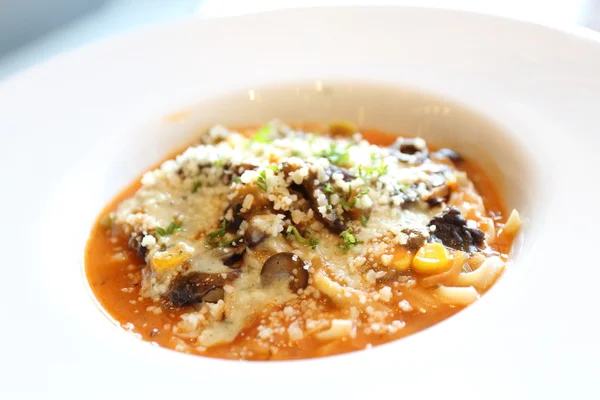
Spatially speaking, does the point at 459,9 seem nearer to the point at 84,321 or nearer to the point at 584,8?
the point at 584,8

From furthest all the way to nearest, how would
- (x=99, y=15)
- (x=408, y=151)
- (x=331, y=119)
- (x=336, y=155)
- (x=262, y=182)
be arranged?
1. (x=99, y=15)
2. (x=331, y=119)
3. (x=408, y=151)
4. (x=336, y=155)
5. (x=262, y=182)

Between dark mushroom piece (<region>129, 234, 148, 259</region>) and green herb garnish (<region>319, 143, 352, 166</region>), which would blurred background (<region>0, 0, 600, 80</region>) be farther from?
dark mushroom piece (<region>129, 234, 148, 259</region>)

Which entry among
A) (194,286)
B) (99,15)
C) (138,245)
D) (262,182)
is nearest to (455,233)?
(262,182)

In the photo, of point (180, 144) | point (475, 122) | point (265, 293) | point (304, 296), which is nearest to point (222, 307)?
point (265, 293)

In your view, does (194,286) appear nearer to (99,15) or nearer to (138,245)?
(138,245)

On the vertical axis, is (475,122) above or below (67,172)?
above

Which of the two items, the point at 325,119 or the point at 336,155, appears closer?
the point at 336,155

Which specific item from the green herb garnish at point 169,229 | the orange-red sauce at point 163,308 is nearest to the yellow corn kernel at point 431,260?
the orange-red sauce at point 163,308
